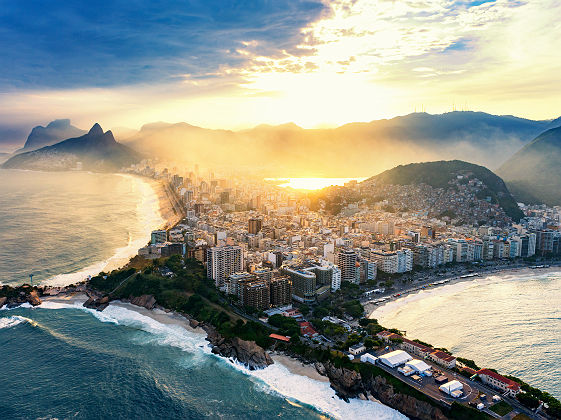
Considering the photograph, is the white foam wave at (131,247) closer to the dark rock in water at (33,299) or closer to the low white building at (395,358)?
the dark rock in water at (33,299)

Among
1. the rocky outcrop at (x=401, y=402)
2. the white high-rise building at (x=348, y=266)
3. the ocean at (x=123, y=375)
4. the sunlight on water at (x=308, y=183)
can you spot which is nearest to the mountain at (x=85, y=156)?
the sunlight on water at (x=308, y=183)

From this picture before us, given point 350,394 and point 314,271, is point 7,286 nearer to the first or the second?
point 314,271

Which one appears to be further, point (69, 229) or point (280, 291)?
point (69, 229)

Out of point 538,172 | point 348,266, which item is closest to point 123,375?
point 348,266

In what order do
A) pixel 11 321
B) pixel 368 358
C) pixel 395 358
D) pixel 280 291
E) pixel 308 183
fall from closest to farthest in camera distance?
pixel 395 358, pixel 368 358, pixel 11 321, pixel 280 291, pixel 308 183

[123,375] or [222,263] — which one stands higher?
[222,263]

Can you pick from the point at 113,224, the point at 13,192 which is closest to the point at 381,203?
the point at 113,224

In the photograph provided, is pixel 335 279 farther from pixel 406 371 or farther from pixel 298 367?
pixel 406 371
